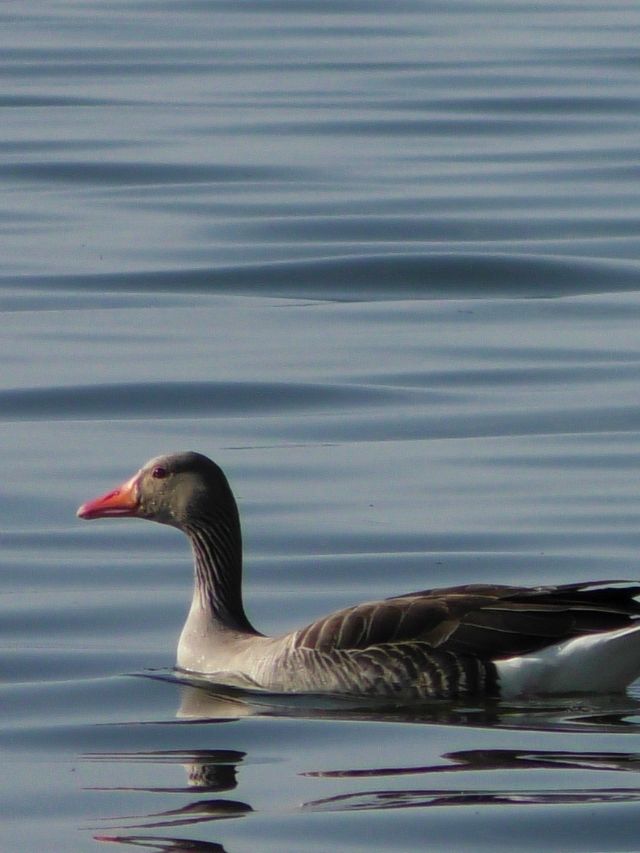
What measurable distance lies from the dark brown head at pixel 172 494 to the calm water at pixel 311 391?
1.90ft

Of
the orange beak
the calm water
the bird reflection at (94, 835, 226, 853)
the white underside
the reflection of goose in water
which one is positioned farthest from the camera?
the orange beak

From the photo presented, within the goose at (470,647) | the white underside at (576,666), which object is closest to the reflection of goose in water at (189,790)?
the goose at (470,647)

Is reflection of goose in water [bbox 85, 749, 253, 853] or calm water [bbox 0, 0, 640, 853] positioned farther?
calm water [bbox 0, 0, 640, 853]

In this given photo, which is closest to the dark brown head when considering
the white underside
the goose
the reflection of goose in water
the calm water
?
the calm water

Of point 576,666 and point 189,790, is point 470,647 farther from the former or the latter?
point 189,790

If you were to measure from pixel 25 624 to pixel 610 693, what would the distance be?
9.23 feet

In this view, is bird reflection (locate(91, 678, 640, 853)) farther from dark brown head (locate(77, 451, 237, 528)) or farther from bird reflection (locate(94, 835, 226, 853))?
dark brown head (locate(77, 451, 237, 528))

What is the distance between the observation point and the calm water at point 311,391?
26.7 ft

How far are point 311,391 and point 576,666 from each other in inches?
235

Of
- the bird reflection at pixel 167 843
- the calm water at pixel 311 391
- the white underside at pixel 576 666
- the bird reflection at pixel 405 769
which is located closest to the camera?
the bird reflection at pixel 167 843

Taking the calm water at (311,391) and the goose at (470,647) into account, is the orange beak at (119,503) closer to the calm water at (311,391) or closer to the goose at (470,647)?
the calm water at (311,391)

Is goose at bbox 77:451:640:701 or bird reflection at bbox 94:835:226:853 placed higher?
goose at bbox 77:451:640:701

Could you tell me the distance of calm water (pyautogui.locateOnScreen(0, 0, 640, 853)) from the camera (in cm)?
813

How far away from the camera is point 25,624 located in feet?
34.5
